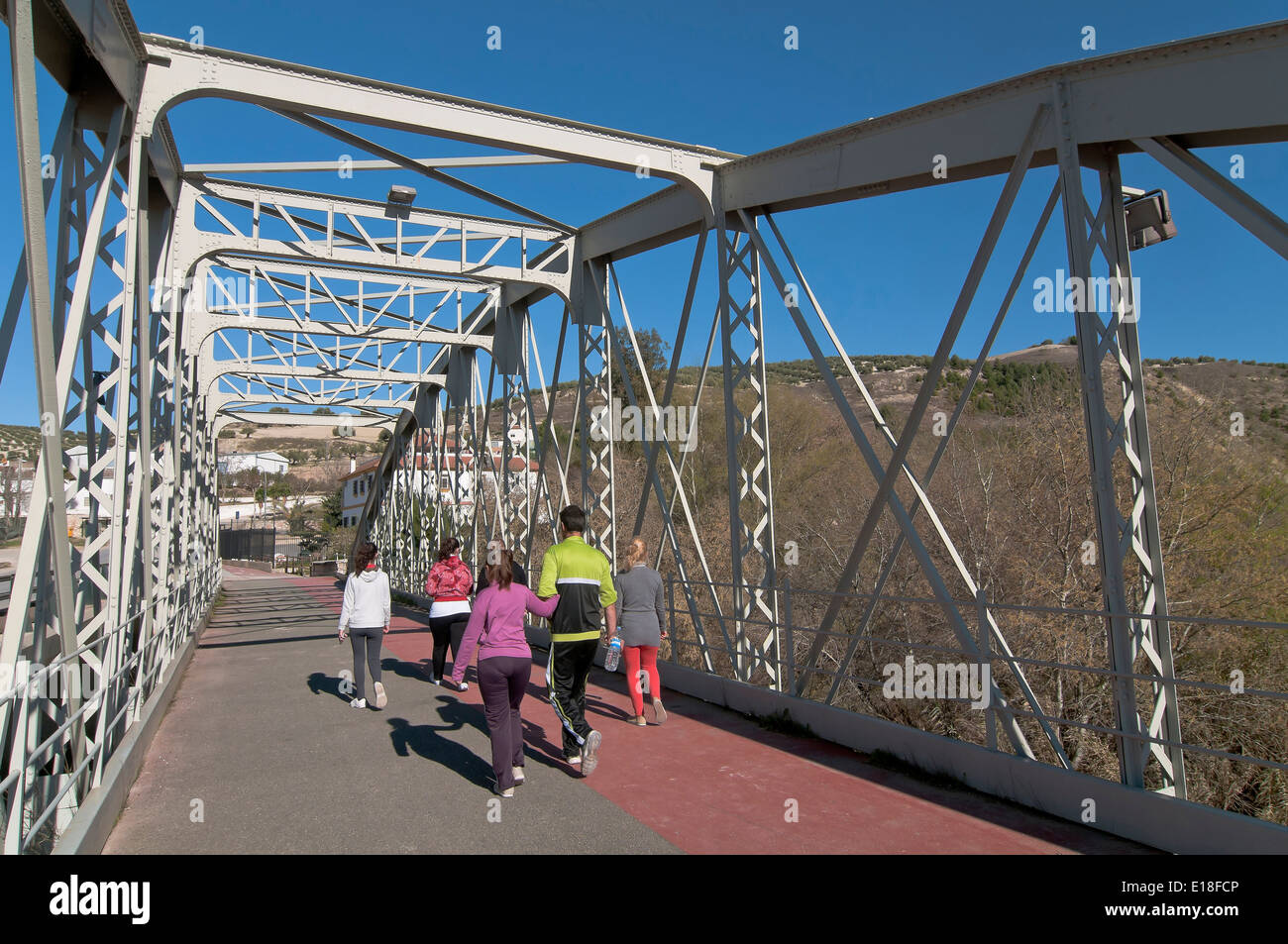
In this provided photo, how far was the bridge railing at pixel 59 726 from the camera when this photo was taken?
397 centimetres

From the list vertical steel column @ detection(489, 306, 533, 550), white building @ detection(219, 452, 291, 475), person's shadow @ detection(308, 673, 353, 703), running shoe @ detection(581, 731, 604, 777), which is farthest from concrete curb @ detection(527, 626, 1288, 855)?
white building @ detection(219, 452, 291, 475)

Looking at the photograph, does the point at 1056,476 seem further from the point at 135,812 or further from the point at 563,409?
the point at 563,409

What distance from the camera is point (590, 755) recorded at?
6.54m

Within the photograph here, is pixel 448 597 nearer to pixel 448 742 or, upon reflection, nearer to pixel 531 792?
pixel 448 742

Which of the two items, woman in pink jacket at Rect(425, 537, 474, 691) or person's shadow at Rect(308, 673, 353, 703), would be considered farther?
woman in pink jacket at Rect(425, 537, 474, 691)

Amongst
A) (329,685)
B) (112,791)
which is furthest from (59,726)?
(329,685)

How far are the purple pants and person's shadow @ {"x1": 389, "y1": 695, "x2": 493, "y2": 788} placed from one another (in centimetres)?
40

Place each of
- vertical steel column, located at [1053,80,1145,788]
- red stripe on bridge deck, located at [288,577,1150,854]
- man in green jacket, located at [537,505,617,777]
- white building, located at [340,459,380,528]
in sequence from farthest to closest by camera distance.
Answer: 1. white building, located at [340,459,380,528]
2. man in green jacket, located at [537,505,617,777]
3. vertical steel column, located at [1053,80,1145,788]
4. red stripe on bridge deck, located at [288,577,1150,854]

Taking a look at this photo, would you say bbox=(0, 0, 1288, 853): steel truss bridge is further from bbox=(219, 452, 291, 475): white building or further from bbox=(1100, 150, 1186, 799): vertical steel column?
bbox=(219, 452, 291, 475): white building

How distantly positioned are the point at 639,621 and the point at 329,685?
5.07 meters

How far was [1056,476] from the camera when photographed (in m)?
14.9

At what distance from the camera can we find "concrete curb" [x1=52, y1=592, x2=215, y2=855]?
4.63m
